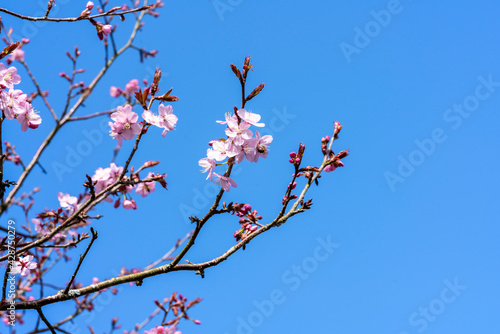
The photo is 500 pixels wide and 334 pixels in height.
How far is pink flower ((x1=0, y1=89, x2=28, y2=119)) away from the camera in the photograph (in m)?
2.41

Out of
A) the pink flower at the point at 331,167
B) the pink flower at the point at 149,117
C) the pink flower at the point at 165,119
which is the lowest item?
the pink flower at the point at 331,167

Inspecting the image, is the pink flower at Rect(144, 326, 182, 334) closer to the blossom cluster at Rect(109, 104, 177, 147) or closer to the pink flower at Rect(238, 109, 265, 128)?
the blossom cluster at Rect(109, 104, 177, 147)

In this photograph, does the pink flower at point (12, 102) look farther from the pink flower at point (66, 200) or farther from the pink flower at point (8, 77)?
the pink flower at point (66, 200)

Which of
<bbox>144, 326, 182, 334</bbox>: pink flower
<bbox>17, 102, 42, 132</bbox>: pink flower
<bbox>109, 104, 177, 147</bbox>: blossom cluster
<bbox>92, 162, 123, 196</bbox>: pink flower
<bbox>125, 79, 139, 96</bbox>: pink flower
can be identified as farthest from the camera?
A: <bbox>125, 79, 139, 96</bbox>: pink flower

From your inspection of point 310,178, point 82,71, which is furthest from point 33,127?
point 82,71

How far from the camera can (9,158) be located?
4496 mm

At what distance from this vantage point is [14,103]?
99.9 inches

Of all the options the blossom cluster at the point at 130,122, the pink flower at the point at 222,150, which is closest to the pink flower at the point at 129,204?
the blossom cluster at the point at 130,122

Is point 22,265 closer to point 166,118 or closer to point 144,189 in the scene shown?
point 144,189

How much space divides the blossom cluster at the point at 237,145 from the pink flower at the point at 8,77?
1.42m

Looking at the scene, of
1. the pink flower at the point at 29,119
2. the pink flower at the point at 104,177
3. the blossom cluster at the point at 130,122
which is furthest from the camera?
the pink flower at the point at 104,177

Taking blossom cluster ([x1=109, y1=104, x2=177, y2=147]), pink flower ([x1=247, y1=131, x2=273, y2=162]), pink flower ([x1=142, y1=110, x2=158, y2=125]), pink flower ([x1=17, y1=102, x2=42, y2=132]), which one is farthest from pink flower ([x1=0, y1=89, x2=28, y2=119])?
pink flower ([x1=247, y1=131, x2=273, y2=162])

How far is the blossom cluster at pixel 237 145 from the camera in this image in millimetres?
2102

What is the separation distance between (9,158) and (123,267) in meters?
2.28
